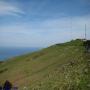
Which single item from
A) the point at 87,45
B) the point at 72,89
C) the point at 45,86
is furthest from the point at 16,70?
the point at 72,89

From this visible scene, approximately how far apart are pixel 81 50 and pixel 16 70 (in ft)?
66.6

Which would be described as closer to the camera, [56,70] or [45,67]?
[56,70]

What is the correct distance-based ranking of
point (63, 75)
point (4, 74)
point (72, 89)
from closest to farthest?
point (72, 89) < point (63, 75) < point (4, 74)

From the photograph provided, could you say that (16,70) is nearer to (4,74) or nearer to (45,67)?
(4,74)

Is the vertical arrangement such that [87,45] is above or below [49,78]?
above

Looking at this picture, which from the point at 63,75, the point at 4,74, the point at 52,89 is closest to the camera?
the point at 52,89

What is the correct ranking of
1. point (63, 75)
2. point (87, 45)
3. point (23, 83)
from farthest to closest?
point (87, 45), point (23, 83), point (63, 75)

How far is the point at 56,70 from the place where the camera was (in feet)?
214

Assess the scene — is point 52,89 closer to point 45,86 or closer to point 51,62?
point 45,86

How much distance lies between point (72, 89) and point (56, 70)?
1894cm

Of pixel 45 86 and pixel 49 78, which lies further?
pixel 49 78

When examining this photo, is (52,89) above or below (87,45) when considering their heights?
below

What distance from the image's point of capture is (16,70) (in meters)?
81.6

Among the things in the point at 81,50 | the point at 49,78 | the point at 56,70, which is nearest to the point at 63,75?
the point at 49,78
